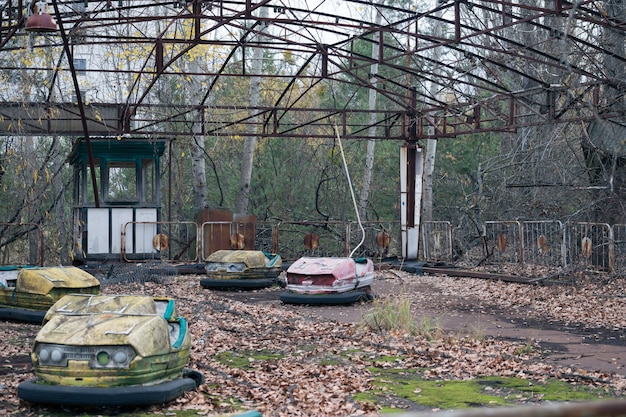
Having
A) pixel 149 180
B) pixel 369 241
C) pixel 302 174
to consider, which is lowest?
pixel 369 241

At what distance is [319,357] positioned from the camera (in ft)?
26.7

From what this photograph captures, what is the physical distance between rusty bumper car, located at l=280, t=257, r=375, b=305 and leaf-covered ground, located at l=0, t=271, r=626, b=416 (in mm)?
307

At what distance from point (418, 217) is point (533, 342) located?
36.4 feet

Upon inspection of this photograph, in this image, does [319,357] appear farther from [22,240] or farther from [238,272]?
[22,240]

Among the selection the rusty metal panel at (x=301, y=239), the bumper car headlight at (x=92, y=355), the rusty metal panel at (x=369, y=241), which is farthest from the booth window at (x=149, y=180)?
the bumper car headlight at (x=92, y=355)

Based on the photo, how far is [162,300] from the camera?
7.26 metres

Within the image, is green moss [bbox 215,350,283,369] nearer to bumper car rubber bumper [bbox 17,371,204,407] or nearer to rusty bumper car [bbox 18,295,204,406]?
rusty bumper car [bbox 18,295,204,406]

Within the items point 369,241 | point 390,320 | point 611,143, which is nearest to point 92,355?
point 390,320

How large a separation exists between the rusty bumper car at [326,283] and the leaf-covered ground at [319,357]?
31 centimetres

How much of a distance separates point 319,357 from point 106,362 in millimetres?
2843

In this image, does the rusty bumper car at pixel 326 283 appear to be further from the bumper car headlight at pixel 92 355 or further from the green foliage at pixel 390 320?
the bumper car headlight at pixel 92 355

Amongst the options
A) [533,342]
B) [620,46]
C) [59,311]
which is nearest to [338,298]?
[533,342]

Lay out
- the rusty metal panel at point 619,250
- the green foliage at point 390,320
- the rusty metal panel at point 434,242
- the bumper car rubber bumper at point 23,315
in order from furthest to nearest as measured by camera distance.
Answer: the rusty metal panel at point 434,242, the rusty metal panel at point 619,250, the bumper car rubber bumper at point 23,315, the green foliage at point 390,320

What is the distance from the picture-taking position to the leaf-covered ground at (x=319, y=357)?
19.9 feet
